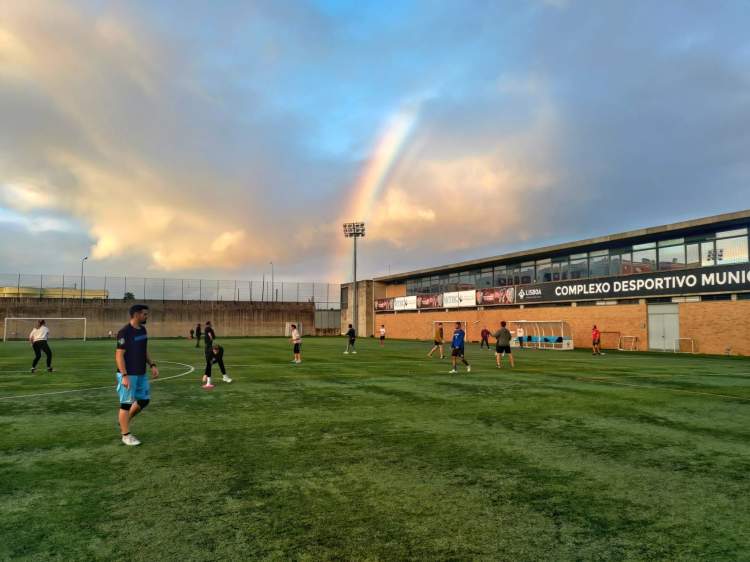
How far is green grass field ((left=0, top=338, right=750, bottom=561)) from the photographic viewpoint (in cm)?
424

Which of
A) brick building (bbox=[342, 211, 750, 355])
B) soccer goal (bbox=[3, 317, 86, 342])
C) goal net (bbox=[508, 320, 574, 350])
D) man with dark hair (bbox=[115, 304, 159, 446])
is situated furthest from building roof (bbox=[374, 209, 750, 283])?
soccer goal (bbox=[3, 317, 86, 342])

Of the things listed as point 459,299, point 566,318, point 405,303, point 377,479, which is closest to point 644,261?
point 566,318

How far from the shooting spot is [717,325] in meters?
30.5

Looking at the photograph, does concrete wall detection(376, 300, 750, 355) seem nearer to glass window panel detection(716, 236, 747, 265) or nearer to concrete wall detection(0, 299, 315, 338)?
glass window panel detection(716, 236, 747, 265)

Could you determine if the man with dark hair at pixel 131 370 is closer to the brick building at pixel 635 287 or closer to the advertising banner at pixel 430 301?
the brick building at pixel 635 287

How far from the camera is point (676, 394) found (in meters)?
13.2

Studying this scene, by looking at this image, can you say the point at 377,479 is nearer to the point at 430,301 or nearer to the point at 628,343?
the point at 628,343

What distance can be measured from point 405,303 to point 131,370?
185 feet

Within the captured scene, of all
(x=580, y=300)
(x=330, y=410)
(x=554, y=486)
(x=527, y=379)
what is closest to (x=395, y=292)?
(x=580, y=300)

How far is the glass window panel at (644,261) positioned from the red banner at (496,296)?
38.9 feet

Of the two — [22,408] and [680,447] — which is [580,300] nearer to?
[680,447]

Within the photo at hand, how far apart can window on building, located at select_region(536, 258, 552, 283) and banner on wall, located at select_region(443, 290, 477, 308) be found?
306 inches

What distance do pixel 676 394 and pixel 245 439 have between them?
11.4 metres

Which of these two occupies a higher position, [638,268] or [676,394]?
[638,268]
